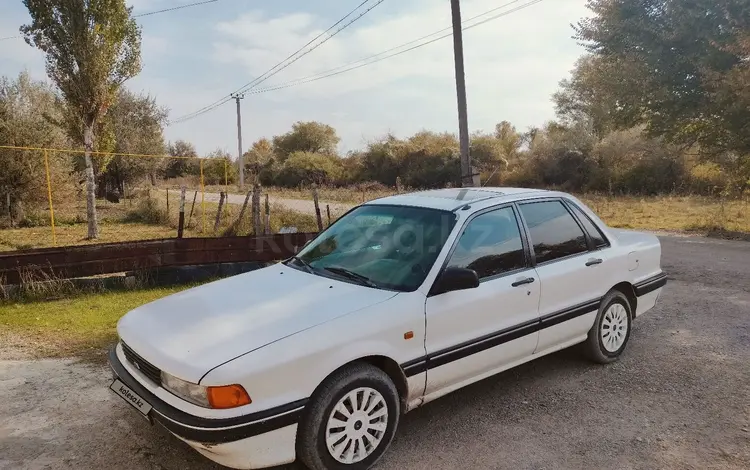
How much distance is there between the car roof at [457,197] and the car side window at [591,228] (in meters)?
0.25

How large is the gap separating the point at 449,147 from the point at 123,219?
2005 cm

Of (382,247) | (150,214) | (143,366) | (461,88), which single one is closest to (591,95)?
(461,88)

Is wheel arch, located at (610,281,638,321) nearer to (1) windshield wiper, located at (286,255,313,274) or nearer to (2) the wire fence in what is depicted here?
(1) windshield wiper, located at (286,255,313,274)

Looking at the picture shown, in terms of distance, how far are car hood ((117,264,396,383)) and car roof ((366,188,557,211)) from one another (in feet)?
3.12

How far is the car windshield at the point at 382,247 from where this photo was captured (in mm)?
3449

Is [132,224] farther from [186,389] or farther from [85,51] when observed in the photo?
[186,389]

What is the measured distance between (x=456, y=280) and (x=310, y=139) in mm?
46358

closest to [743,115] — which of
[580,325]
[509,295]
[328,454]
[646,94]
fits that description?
[646,94]

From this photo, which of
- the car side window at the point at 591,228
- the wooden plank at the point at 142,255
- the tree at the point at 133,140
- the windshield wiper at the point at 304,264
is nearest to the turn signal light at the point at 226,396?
the windshield wiper at the point at 304,264

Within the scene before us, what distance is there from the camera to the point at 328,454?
9.34 feet

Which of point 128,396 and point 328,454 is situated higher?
point 128,396

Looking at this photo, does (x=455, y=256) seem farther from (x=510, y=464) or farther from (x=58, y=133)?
(x=58, y=133)

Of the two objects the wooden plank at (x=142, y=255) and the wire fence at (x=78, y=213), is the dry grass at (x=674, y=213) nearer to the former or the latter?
the wire fence at (x=78, y=213)

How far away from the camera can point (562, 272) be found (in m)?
4.05
